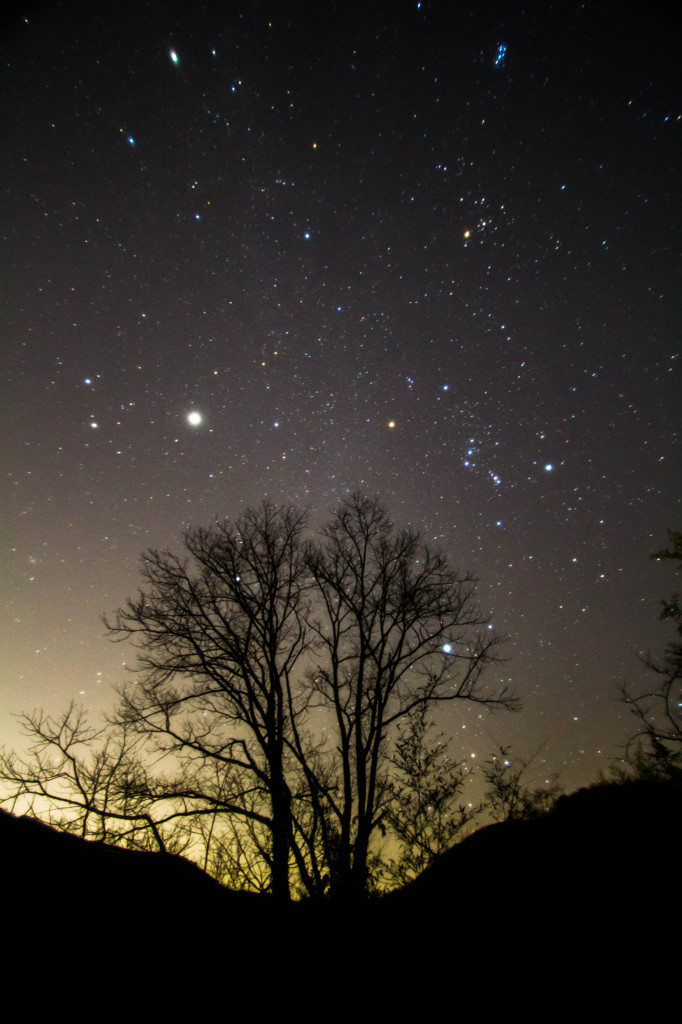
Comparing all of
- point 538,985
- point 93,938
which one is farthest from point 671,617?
point 93,938

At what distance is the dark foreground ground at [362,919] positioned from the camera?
274cm

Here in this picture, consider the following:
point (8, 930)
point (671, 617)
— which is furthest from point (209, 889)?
point (671, 617)

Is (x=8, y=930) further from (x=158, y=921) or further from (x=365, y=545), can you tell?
(x=365, y=545)

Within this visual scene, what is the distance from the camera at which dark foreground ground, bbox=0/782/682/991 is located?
274 centimetres

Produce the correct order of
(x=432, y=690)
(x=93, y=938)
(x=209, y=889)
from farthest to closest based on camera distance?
1. (x=432, y=690)
2. (x=209, y=889)
3. (x=93, y=938)

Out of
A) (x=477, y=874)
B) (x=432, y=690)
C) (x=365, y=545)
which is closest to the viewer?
(x=477, y=874)

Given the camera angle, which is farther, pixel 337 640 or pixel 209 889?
pixel 337 640

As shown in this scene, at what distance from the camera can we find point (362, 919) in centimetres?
436

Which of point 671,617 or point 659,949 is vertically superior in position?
point 671,617

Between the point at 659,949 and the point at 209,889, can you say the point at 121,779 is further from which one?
the point at 659,949

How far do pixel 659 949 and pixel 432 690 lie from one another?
18.6 feet

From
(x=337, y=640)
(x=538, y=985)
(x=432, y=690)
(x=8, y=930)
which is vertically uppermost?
(x=337, y=640)

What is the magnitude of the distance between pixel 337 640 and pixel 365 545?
2628 mm

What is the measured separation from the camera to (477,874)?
4.39 m
